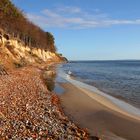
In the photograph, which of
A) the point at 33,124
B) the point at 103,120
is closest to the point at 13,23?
the point at 103,120

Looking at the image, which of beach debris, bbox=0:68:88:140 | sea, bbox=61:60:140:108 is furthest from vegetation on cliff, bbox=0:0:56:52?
A: beach debris, bbox=0:68:88:140

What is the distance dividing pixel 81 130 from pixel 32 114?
110 inches

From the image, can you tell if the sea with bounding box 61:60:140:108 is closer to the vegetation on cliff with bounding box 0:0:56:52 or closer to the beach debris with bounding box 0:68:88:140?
the beach debris with bounding box 0:68:88:140

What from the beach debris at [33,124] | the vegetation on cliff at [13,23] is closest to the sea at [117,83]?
the beach debris at [33,124]

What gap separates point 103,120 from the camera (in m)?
16.8

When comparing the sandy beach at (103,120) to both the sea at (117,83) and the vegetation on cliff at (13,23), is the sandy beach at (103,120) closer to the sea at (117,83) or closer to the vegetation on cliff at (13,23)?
the sea at (117,83)

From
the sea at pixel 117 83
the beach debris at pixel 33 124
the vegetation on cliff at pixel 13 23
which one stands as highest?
the vegetation on cliff at pixel 13 23

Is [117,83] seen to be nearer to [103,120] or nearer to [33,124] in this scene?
[103,120]

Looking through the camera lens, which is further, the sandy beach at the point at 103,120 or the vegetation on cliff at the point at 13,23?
the vegetation on cliff at the point at 13,23

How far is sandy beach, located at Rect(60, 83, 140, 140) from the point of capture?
45.9 feet

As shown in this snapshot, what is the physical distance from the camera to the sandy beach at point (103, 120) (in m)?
14.0

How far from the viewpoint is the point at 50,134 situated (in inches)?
484

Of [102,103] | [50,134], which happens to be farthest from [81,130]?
[102,103]

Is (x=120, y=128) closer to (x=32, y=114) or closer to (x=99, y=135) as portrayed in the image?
(x=99, y=135)
